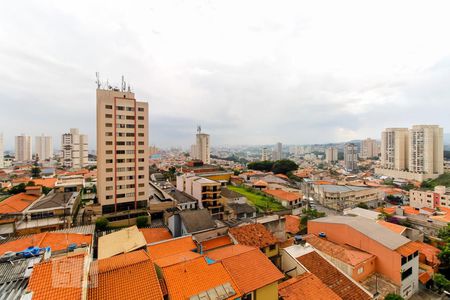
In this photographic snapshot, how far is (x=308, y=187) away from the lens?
157 feet

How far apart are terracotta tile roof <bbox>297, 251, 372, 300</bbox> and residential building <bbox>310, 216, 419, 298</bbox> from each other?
3402mm

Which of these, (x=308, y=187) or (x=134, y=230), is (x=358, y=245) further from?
(x=308, y=187)

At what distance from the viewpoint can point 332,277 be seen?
1116 centimetres

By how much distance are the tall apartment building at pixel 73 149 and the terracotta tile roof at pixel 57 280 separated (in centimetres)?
8724

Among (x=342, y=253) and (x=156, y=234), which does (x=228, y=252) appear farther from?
(x=156, y=234)

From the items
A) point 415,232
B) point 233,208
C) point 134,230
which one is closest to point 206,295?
point 134,230

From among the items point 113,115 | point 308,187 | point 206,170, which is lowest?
point 308,187

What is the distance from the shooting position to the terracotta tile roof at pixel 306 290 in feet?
31.2

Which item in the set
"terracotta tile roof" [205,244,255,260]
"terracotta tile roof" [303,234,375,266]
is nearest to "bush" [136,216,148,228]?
"terracotta tile roof" [205,244,255,260]

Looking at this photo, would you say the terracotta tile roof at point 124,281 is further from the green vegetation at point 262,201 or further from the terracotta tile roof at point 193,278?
the green vegetation at point 262,201

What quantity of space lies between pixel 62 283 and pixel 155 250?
22.9 feet

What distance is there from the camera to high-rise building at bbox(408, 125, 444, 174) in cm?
6247

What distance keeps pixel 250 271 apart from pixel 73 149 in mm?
90374

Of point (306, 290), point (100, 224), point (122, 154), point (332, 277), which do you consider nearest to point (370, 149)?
point (122, 154)
